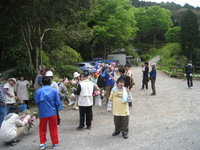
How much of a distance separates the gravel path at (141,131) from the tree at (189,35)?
27.3 metres

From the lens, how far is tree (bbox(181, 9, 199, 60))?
31656mm

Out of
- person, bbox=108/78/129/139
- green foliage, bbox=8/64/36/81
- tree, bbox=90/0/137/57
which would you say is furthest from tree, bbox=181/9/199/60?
person, bbox=108/78/129/139

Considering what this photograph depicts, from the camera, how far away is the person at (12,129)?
4453 mm

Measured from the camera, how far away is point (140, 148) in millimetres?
4203

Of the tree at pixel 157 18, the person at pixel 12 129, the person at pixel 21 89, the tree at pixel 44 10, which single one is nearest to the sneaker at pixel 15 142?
the person at pixel 12 129

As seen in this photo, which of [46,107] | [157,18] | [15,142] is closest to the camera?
[46,107]

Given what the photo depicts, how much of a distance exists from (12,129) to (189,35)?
33.8m

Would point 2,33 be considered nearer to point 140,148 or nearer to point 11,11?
point 11,11

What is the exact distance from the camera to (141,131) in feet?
17.1

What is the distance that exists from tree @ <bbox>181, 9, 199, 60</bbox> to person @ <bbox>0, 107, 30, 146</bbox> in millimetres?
31713

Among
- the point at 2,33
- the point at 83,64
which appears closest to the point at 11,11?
the point at 2,33

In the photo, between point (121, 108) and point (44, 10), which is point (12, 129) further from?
point (44, 10)

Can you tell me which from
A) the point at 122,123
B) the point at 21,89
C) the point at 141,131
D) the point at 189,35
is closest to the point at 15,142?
the point at 122,123

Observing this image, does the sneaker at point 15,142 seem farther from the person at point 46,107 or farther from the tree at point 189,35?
the tree at point 189,35
